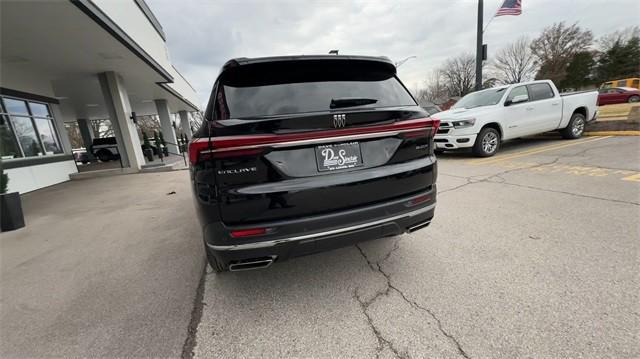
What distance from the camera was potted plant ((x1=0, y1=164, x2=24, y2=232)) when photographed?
14.9 ft

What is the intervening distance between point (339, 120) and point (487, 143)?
6773mm

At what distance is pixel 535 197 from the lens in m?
3.78

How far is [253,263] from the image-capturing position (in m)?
1.71

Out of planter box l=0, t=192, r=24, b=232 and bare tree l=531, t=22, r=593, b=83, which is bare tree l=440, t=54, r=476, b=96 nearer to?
bare tree l=531, t=22, r=593, b=83

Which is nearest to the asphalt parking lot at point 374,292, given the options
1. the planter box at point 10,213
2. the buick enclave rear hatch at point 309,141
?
the buick enclave rear hatch at point 309,141

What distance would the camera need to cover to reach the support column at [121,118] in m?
9.80

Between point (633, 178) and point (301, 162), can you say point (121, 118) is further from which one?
point (633, 178)

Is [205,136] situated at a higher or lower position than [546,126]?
higher

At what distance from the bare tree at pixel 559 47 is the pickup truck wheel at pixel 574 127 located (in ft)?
120

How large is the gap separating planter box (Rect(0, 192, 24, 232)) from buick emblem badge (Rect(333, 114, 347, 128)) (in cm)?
631

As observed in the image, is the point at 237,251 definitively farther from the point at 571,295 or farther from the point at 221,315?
the point at 571,295

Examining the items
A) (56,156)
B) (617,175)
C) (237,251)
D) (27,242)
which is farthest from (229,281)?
(56,156)

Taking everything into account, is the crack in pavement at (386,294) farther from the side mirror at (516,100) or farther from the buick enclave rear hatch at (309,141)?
the side mirror at (516,100)

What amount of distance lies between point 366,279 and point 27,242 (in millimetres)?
5189
